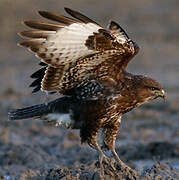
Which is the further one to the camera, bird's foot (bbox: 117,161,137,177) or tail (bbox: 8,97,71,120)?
tail (bbox: 8,97,71,120)

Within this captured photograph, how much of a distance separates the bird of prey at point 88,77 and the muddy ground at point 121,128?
559 millimetres

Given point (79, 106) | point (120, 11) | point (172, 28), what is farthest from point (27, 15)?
point (79, 106)

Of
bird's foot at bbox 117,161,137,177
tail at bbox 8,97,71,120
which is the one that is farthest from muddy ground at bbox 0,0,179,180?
tail at bbox 8,97,71,120

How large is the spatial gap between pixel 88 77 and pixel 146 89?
72cm

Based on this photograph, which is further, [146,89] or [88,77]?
[146,89]

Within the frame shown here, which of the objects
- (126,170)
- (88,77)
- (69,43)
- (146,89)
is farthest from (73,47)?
(126,170)

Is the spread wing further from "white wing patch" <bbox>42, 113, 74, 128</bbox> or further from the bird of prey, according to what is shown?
"white wing patch" <bbox>42, 113, 74, 128</bbox>

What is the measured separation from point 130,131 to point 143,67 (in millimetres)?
5913

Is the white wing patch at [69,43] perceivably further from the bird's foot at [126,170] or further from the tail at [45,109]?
the bird's foot at [126,170]

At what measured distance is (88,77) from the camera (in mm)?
7281

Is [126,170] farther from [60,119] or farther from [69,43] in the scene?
[69,43]

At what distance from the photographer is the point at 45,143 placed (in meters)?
10.6

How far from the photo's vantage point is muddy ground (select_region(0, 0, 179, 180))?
771cm

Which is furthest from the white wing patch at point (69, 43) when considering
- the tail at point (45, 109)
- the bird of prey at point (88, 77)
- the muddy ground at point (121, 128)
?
the muddy ground at point (121, 128)
